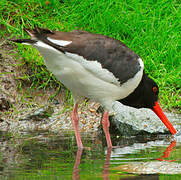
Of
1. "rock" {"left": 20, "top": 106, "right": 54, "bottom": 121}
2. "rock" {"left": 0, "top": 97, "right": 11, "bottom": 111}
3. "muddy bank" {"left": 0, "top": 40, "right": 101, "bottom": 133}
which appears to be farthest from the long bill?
"rock" {"left": 0, "top": 97, "right": 11, "bottom": 111}

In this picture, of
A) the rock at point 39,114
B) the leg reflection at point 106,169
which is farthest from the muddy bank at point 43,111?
the leg reflection at point 106,169

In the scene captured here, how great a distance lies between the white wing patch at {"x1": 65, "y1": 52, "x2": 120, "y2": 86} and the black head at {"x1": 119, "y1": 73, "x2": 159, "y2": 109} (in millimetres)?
695

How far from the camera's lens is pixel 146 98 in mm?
5742

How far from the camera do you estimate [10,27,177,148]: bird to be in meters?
4.51

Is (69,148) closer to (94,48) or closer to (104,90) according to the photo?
(104,90)

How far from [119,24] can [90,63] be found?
2964 millimetres

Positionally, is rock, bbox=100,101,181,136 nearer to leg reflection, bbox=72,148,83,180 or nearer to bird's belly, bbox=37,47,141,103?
bird's belly, bbox=37,47,141,103

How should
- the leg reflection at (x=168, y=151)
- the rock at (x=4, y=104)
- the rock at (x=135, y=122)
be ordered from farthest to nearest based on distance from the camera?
the rock at (x=4, y=104) < the rock at (x=135, y=122) < the leg reflection at (x=168, y=151)

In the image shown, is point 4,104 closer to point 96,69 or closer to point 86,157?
point 96,69

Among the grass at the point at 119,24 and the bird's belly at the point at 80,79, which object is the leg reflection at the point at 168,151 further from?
the grass at the point at 119,24

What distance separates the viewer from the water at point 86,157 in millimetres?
3668

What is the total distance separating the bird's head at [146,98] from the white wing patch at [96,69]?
2.32 ft

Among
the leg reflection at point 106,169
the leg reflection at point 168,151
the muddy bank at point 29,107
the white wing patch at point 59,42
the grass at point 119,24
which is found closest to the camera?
the leg reflection at point 106,169

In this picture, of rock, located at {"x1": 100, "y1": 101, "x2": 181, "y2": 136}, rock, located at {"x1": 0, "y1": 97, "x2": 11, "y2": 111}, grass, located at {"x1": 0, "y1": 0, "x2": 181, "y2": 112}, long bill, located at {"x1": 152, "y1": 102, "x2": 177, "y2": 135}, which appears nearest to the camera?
long bill, located at {"x1": 152, "y1": 102, "x2": 177, "y2": 135}
